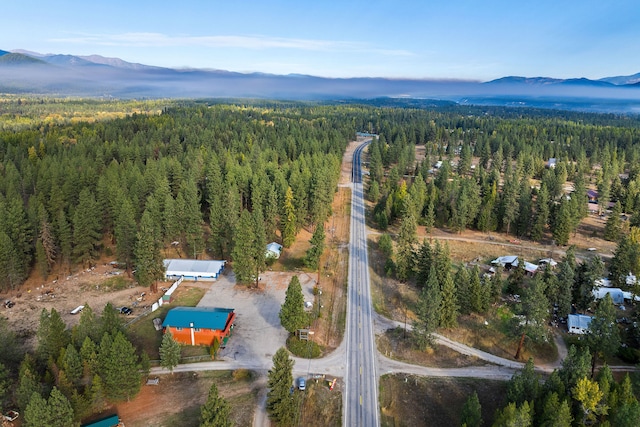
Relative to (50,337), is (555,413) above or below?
below

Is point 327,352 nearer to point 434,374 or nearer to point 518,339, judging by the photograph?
point 434,374

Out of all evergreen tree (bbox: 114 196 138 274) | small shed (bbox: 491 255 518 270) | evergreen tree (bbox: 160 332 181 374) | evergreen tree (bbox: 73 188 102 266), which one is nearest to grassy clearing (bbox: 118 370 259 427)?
evergreen tree (bbox: 160 332 181 374)

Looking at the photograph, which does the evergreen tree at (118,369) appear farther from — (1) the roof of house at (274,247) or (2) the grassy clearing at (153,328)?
(1) the roof of house at (274,247)

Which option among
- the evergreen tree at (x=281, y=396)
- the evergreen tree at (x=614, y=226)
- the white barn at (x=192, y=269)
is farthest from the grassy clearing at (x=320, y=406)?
the evergreen tree at (x=614, y=226)

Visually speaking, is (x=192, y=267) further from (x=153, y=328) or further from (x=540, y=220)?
(x=540, y=220)

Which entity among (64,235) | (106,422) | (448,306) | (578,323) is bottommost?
(106,422)

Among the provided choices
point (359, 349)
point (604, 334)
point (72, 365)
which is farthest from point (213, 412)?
point (604, 334)
